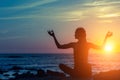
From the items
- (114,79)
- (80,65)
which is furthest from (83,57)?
(114,79)

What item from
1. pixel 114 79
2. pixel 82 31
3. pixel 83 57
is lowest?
pixel 114 79

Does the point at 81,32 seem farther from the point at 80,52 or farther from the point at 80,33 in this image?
the point at 80,52

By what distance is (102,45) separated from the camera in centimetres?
1709

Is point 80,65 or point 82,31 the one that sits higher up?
point 82,31

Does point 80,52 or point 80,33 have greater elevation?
point 80,33

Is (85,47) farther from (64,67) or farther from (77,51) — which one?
(64,67)

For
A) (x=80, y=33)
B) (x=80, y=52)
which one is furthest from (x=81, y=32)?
(x=80, y=52)

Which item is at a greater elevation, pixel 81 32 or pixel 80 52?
pixel 81 32

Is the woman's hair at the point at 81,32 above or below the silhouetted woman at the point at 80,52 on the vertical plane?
above

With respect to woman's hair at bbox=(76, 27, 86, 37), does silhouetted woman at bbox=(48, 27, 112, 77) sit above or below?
below

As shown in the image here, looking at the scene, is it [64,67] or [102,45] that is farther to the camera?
[64,67]

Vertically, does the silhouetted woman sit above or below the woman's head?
below

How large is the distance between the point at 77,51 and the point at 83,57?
380 millimetres

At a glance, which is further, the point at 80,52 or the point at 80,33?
the point at 80,52
